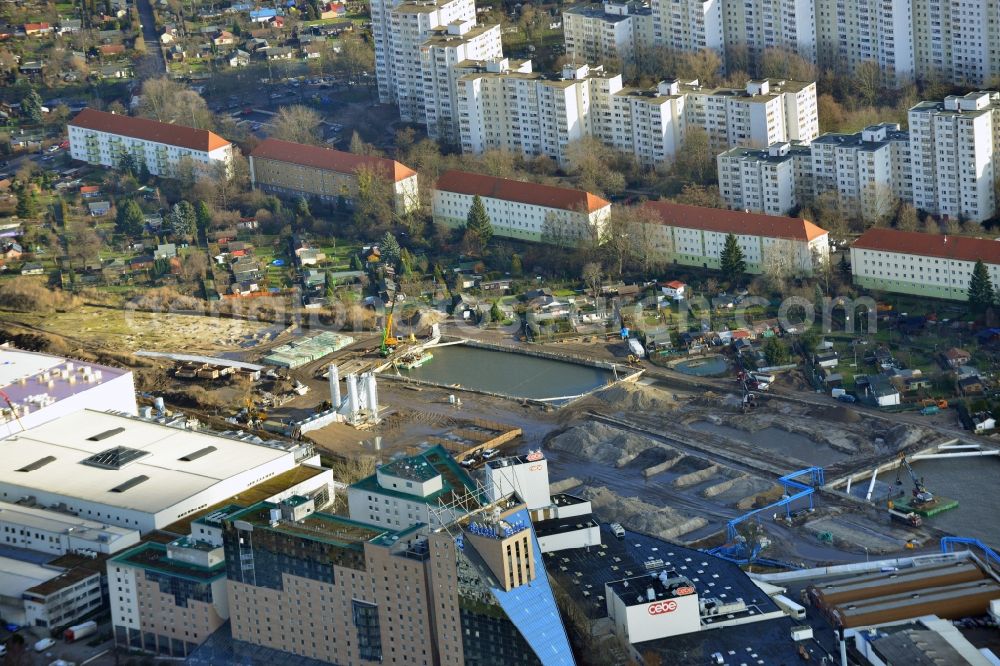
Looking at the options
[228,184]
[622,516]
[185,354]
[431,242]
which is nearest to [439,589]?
[622,516]

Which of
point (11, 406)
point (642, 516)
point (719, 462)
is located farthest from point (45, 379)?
point (719, 462)

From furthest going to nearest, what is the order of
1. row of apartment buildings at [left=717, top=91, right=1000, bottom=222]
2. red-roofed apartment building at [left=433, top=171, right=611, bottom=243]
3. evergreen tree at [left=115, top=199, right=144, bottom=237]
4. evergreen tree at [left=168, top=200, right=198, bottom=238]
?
evergreen tree at [left=115, top=199, right=144, bottom=237] < evergreen tree at [left=168, top=200, right=198, bottom=238] < red-roofed apartment building at [left=433, top=171, right=611, bottom=243] < row of apartment buildings at [left=717, top=91, right=1000, bottom=222]

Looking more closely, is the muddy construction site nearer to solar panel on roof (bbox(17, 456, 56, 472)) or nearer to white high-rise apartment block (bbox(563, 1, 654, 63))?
solar panel on roof (bbox(17, 456, 56, 472))

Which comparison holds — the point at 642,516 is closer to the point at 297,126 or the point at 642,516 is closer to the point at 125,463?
the point at 125,463

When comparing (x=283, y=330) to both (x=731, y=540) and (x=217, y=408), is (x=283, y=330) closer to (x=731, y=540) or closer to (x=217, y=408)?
(x=217, y=408)

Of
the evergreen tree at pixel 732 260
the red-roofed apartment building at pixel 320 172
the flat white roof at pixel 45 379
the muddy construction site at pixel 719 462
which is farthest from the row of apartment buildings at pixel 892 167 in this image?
the flat white roof at pixel 45 379

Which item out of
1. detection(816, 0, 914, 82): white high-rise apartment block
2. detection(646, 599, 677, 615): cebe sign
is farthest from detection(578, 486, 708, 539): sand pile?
detection(816, 0, 914, 82): white high-rise apartment block

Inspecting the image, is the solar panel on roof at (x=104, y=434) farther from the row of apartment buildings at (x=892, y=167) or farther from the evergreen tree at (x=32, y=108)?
the evergreen tree at (x=32, y=108)
